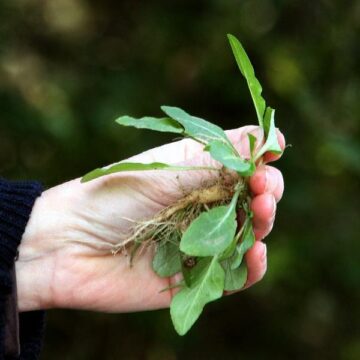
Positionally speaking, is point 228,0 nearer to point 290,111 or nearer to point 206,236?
point 290,111

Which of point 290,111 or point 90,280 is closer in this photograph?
point 90,280

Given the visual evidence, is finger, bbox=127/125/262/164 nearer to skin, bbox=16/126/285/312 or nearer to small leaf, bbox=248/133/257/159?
skin, bbox=16/126/285/312

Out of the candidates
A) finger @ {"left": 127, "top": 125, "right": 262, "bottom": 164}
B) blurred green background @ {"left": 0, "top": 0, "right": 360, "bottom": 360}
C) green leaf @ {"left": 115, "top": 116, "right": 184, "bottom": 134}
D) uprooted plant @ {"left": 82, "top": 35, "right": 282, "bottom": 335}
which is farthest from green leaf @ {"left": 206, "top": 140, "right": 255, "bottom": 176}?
blurred green background @ {"left": 0, "top": 0, "right": 360, "bottom": 360}

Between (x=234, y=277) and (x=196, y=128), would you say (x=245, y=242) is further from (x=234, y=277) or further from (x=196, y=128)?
(x=196, y=128)

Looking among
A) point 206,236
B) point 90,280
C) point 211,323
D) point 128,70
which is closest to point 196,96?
point 128,70

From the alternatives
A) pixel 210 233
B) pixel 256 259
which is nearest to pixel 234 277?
pixel 256 259

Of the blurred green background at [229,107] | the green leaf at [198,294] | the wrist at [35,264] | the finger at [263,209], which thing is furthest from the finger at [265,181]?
the blurred green background at [229,107]
